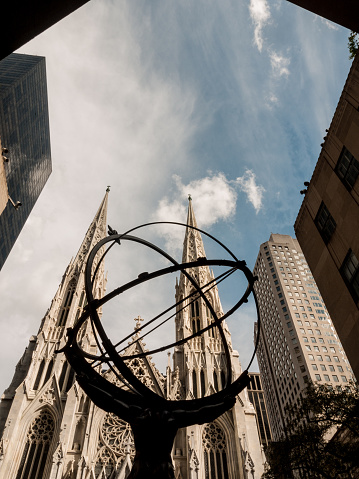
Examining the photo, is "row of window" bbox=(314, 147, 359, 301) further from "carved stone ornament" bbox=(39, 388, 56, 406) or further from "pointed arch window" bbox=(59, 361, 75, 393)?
"pointed arch window" bbox=(59, 361, 75, 393)

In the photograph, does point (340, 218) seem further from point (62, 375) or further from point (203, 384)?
point (62, 375)

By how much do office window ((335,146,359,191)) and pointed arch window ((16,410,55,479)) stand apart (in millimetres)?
28598

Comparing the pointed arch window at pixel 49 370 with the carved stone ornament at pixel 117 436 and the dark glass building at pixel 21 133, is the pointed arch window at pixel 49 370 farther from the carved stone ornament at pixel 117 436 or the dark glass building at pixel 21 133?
the dark glass building at pixel 21 133

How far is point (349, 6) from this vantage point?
6.94 metres

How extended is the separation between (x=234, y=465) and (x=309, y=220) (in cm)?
2047

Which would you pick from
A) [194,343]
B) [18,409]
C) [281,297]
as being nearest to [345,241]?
[194,343]

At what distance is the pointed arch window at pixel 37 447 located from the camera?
25.1m

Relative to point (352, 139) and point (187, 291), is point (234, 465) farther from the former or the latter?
point (352, 139)

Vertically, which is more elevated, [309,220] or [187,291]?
[187,291]

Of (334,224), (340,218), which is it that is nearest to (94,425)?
(334,224)

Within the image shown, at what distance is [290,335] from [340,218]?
51155 millimetres

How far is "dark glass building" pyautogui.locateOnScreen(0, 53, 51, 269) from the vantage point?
133ft

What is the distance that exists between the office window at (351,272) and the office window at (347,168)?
283 centimetres

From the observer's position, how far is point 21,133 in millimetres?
44781
